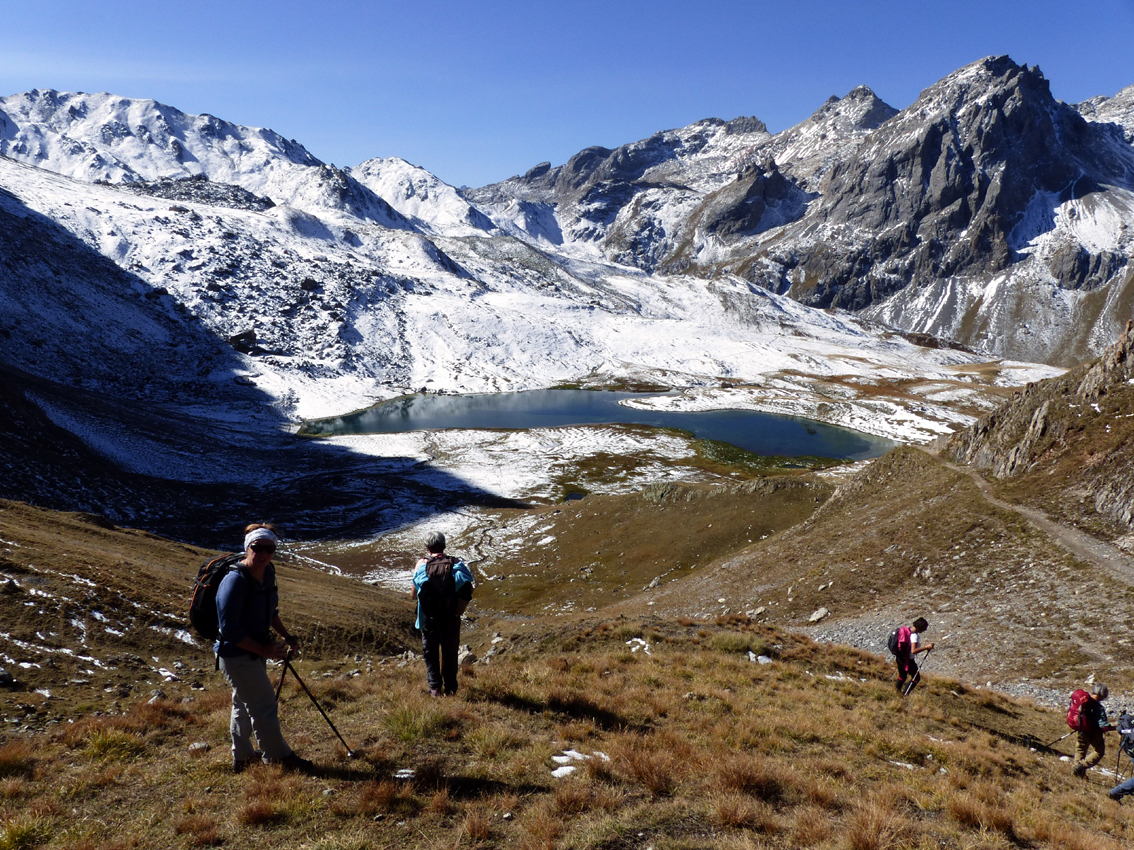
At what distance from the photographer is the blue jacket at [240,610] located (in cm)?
754

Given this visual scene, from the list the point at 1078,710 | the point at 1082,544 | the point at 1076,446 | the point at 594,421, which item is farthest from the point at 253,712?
the point at 594,421

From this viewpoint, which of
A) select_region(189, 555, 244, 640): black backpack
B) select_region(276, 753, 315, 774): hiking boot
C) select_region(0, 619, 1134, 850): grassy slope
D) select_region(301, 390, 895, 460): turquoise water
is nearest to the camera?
select_region(0, 619, 1134, 850): grassy slope

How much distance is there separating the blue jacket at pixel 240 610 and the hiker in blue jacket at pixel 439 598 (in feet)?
9.87

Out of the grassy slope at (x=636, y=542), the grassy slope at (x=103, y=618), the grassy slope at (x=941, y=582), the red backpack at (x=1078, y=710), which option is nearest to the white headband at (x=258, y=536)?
the grassy slope at (x=103, y=618)

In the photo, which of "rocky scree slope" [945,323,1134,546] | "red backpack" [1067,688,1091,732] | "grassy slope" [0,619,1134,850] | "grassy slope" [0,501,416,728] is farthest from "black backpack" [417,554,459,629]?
"rocky scree slope" [945,323,1134,546]

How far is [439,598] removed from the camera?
1066cm

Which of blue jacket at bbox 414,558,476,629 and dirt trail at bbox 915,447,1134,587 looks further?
dirt trail at bbox 915,447,1134,587

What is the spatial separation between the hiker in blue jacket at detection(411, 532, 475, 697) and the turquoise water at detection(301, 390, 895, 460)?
8922 cm

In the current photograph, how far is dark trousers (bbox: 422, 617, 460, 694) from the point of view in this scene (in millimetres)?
10828

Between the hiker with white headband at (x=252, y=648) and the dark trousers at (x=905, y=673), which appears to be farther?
the dark trousers at (x=905, y=673)

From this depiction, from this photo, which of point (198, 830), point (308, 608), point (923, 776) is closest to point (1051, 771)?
point (923, 776)

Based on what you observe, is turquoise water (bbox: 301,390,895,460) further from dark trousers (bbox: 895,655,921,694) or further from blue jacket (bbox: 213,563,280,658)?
blue jacket (bbox: 213,563,280,658)

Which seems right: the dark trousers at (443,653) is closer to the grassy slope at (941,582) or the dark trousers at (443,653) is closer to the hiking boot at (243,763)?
the hiking boot at (243,763)

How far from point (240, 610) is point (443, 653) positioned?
14.6 ft
